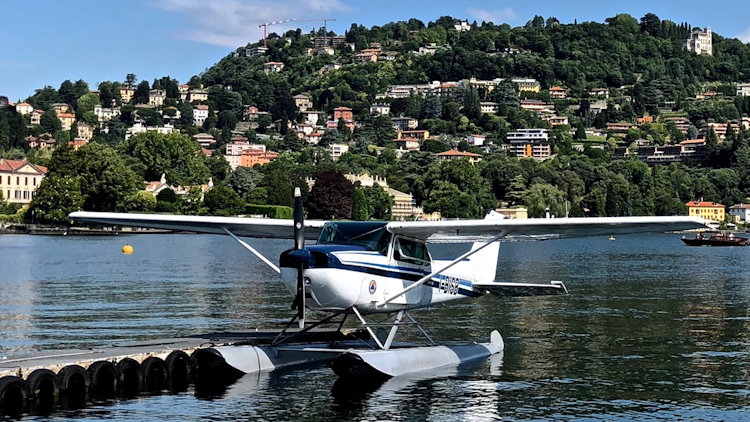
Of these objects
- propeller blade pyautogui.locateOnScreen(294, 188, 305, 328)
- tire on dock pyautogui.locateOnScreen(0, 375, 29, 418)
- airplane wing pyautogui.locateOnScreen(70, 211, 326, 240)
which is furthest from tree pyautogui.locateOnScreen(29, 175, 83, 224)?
tire on dock pyautogui.locateOnScreen(0, 375, 29, 418)

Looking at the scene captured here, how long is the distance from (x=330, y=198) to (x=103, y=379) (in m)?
115

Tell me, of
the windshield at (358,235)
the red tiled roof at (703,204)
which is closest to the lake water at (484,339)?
the windshield at (358,235)

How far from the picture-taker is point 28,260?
49.6 metres

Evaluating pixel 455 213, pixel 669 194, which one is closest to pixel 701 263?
pixel 455 213

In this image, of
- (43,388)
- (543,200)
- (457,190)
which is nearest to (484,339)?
(43,388)

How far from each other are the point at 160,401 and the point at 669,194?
498 feet

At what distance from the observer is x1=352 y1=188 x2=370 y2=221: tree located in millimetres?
130750

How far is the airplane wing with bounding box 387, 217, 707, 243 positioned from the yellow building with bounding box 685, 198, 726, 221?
149 metres

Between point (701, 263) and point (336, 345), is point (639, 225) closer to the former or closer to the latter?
point (336, 345)

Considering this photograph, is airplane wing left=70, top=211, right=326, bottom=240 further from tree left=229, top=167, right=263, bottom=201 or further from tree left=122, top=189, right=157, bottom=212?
tree left=229, top=167, right=263, bottom=201

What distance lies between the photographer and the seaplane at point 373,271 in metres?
13.9

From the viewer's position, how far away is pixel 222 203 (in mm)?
117125

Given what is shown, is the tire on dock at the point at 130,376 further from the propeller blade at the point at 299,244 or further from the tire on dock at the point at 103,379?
the propeller blade at the point at 299,244

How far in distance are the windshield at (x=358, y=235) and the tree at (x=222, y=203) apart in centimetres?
10163
